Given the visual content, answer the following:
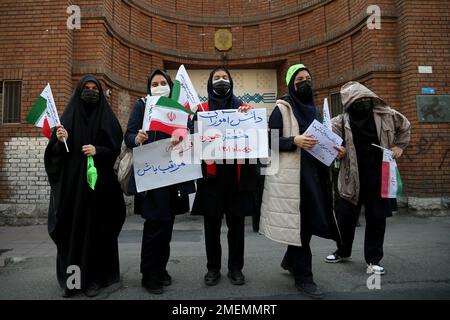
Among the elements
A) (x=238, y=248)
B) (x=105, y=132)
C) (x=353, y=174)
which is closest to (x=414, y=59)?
(x=353, y=174)

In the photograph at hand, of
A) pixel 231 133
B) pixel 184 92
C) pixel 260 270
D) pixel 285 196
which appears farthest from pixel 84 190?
pixel 260 270

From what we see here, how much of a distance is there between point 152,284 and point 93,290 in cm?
54

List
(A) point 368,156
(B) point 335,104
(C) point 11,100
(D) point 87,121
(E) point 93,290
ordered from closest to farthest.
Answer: (E) point 93,290, (D) point 87,121, (A) point 368,156, (C) point 11,100, (B) point 335,104

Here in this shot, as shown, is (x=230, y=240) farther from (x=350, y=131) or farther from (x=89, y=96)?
(x=89, y=96)

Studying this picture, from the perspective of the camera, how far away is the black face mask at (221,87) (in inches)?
118

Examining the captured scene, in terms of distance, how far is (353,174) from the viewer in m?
3.30

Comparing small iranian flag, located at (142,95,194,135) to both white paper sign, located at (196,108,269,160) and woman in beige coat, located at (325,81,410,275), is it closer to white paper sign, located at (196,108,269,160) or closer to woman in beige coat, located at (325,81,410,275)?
white paper sign, located at (196,108,269,160)

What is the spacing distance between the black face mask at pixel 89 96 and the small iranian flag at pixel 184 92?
2.49ft

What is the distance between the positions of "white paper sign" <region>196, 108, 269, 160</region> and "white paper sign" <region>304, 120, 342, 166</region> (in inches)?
A: 16.6

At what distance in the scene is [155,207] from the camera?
284cm

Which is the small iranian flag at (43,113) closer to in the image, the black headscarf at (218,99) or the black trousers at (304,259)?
the black headscarf at (218,99)

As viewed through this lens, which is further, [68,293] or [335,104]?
[335,104]

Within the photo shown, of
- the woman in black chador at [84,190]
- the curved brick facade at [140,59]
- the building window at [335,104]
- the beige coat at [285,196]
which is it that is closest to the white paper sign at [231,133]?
the beige coat at [285,196]

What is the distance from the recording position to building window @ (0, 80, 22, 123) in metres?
6.48
